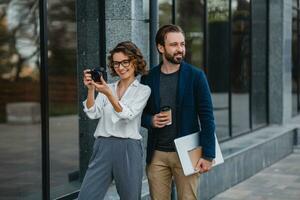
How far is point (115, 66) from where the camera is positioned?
458cm

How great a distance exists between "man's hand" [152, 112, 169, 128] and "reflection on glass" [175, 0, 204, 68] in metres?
4.86

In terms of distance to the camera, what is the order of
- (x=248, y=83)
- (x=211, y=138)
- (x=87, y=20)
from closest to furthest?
(x=211, y=138)
(x=87, y=20)
(x=248, y=83)

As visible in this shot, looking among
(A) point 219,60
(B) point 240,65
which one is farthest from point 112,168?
(B) point 240,65

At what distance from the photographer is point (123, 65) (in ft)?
15.0

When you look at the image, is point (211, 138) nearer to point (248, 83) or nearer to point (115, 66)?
point (115, 66)

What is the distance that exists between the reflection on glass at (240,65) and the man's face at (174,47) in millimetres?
6801

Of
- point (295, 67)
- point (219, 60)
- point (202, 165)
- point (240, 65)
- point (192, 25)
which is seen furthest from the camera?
point (295, 67)

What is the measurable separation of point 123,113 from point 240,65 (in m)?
7.92

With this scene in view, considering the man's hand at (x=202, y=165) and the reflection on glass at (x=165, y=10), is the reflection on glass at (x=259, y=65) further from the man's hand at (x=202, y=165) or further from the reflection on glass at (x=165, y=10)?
the man's hand at (x=202, y=165)

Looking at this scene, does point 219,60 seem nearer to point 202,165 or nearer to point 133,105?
point 202,165

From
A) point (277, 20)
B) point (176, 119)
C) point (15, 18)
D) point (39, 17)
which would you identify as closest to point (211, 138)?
point (176, 119)

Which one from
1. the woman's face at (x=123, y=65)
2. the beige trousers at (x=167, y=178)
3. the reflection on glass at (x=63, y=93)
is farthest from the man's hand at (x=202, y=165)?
the reflection on glass at (x=63, y=93)

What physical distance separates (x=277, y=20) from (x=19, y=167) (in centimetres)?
775

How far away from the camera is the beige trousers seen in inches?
194
